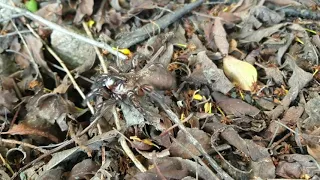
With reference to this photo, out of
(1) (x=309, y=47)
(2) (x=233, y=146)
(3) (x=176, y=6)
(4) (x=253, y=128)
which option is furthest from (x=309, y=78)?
(3) (x=176, y=6)

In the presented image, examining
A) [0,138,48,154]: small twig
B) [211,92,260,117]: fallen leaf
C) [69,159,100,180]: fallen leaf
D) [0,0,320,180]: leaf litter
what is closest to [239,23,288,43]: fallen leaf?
[0,0,320,180]: leaf litter

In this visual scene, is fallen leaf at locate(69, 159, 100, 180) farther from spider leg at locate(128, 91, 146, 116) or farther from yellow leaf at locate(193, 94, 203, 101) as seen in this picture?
yellow leaf at locate(193, 94, 203, 101)

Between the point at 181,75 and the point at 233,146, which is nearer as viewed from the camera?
the point at 233,146

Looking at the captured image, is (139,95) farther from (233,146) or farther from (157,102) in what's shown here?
(233,146)

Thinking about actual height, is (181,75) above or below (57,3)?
below

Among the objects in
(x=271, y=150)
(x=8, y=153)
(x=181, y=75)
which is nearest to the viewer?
(x=271, y=150)

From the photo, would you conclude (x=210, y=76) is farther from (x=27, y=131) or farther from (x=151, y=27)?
(x=27, y=131)

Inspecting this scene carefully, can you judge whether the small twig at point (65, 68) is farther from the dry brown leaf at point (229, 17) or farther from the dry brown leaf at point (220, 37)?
the dry brown leaf at point (229, 17)
